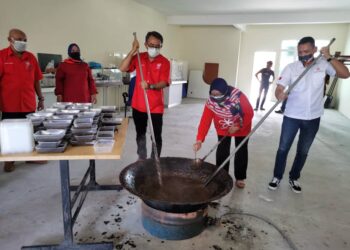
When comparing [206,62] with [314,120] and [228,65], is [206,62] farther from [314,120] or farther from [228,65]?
[314,120]

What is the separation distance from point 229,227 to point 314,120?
1212 mm

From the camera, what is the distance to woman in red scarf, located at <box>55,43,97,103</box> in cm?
320

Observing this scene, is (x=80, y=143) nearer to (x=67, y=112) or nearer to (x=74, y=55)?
(x=67, y=112)

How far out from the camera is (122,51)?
7.04m

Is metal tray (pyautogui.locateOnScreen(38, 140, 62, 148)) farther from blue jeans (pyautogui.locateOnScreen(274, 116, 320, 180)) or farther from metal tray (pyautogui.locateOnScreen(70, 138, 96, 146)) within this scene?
blue jeans (pyautogui.locateOnScreen(274, 116, 320, 180))

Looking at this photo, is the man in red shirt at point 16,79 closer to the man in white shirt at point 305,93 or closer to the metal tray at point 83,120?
the metal tray at point 83,120

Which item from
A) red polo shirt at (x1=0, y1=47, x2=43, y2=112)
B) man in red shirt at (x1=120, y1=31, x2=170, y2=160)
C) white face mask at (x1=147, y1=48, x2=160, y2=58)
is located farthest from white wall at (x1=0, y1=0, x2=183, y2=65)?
white face mask at (x1=147, y1=48, x2=160, y2=58)

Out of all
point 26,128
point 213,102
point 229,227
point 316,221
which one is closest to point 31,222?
point 26,128

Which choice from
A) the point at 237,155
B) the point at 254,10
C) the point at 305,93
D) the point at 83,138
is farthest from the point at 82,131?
the point at 254,10

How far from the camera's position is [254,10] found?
7648 millimetres

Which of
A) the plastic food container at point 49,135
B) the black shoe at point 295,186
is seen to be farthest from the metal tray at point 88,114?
the black shoe at point 295,186

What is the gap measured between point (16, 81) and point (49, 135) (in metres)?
1.60

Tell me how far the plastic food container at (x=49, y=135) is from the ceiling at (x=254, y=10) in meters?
6.26

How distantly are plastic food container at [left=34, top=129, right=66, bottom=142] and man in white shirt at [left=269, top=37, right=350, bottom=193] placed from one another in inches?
67.1
